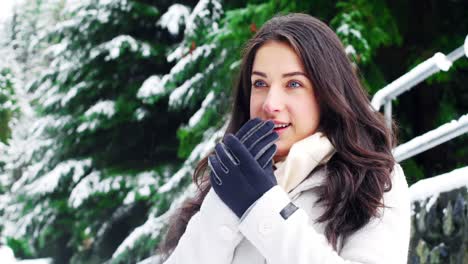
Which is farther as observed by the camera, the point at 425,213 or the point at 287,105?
the point at 425,213

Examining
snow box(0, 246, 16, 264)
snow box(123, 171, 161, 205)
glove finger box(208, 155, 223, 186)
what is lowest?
snow box(0, 246, 16, 264)

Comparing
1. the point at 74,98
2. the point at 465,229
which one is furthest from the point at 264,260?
the point at 74,98

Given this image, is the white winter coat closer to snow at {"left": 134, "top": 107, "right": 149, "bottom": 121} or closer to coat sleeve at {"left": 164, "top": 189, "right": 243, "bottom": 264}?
coat sleeve at {"left": 164, "top": 189, "right": 243, "bottom": 264}

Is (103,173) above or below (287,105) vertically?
below

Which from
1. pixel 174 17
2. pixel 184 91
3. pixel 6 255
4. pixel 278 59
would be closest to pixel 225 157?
pixel 278 59

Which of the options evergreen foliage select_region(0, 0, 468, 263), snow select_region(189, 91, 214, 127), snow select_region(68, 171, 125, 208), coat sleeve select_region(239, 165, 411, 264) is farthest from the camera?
snow select_region(68, 171, 125, 208)

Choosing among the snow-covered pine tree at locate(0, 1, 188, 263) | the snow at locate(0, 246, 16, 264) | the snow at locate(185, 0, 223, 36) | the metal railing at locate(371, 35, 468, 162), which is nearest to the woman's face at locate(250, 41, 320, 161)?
the metal railing at locate(371, 35, 468, 162)

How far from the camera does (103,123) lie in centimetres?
1239

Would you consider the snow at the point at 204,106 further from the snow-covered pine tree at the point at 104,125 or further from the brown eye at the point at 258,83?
the brown eye at the point at 258,83

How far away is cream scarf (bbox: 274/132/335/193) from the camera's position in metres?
1.49

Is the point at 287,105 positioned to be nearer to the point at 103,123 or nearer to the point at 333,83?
the point at 333,83

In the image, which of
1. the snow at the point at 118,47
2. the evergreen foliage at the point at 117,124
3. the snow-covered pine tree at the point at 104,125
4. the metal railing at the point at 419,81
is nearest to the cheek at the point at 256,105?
the metal railing at the point at 419,81

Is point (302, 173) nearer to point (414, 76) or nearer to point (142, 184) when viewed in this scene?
point (414, 76)

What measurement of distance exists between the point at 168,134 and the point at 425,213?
10.4 meters
